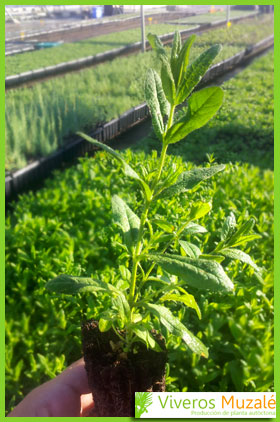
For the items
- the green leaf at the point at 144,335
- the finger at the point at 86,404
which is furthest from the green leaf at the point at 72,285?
the finger at the point at 86,404

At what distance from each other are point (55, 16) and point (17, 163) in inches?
56.7

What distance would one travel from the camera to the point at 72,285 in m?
0.92

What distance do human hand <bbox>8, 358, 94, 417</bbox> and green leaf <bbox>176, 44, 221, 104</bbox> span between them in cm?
97

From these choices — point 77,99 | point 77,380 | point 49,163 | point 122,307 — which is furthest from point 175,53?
point 49,163

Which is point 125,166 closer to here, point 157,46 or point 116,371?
point 157,46

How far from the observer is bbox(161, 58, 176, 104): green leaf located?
0.80 m

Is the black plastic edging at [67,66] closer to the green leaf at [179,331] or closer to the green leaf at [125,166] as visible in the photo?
the green leaf at [125,166]

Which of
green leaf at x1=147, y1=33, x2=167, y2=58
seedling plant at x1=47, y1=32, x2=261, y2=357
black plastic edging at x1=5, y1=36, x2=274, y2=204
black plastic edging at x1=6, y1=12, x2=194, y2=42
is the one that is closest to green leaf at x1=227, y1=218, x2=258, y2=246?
seedling plant at x1=47, y1=32, x2=261, y2=357

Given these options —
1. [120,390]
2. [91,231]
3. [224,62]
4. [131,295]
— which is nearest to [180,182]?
[131,295]

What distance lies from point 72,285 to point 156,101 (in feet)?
1.60

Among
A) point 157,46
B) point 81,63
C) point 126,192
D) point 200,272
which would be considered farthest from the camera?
point 81,63

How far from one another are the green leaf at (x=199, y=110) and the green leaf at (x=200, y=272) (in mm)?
277

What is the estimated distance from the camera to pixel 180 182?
0.91 m

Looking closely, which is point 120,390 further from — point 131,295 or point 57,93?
point 57,93
